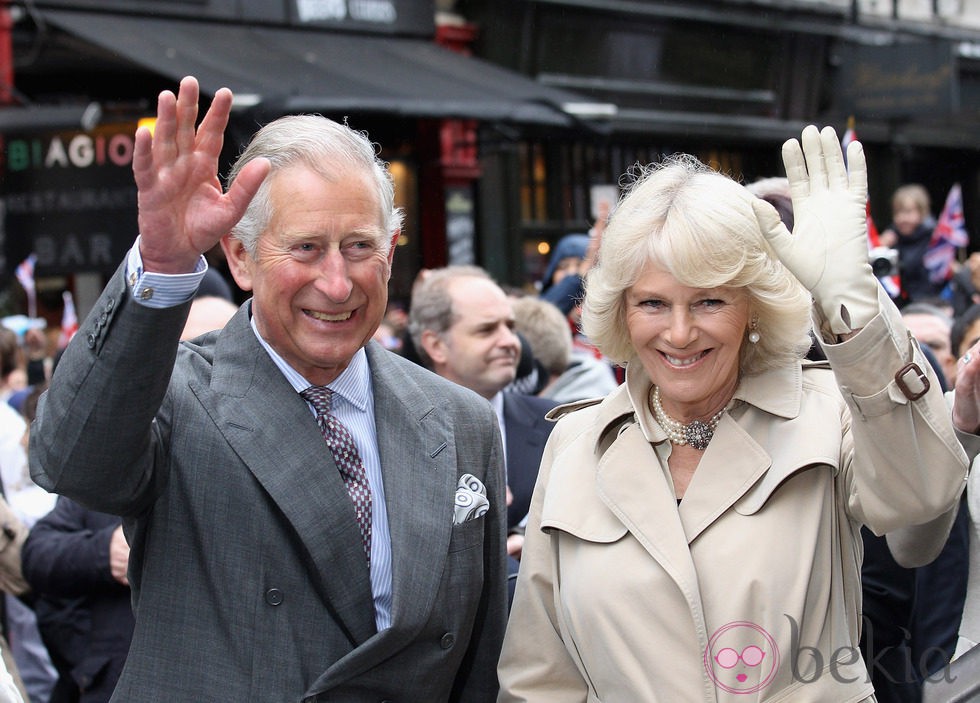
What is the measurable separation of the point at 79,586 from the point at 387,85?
24.7ft

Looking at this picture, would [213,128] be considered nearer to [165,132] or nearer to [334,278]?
[165,132]

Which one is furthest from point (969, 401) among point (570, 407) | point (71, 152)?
point (71, 152)

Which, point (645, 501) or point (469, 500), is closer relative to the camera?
point (645, 501)

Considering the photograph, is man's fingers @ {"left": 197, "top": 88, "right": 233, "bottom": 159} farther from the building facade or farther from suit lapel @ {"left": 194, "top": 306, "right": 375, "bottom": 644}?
the building facade

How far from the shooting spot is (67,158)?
9.30 meters

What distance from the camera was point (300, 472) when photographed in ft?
8.55

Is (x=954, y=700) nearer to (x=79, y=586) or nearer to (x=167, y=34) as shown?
(x=79, y=586)

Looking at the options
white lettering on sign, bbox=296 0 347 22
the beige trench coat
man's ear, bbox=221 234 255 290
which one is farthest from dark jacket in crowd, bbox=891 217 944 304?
man's ear, bbox=221 234 255 290

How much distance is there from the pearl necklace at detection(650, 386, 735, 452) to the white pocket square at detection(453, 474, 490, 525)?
428 mm

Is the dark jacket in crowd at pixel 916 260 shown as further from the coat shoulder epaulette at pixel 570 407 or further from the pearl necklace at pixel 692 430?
the pearl necklace at pixel 692 430

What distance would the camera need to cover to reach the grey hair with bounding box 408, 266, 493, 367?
5.21 meters

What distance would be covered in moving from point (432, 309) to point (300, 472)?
2.67 metres

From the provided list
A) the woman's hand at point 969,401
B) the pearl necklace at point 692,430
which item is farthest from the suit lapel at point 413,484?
the woman's hand at point 969,401

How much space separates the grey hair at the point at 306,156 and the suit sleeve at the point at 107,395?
0.44 meters
